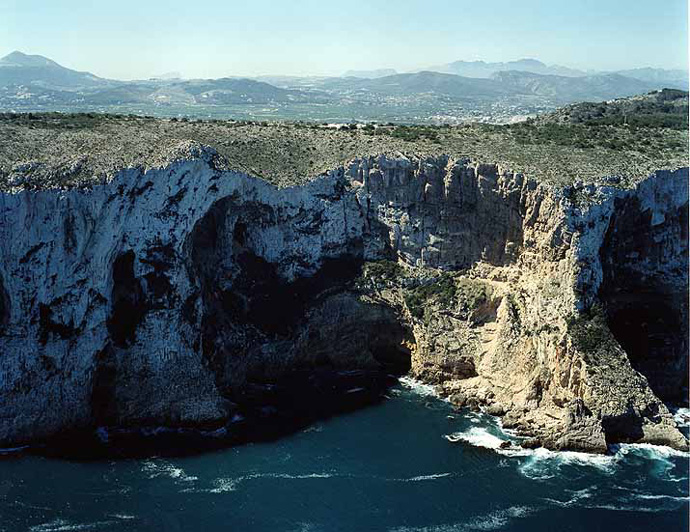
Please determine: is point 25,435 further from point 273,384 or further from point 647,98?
point 647,98

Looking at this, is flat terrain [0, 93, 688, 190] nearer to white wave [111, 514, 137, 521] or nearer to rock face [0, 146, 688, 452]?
→ rock face [0, 146, 688, 452]

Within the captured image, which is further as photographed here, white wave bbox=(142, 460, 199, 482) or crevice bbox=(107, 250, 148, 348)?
crevice bbox=(107, 250, 148, 348)

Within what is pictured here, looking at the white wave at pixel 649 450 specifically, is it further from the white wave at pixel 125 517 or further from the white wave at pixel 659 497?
the white wave at pixel 125 517

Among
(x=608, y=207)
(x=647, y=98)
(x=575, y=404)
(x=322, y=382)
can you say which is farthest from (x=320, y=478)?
(x=647, y=98)

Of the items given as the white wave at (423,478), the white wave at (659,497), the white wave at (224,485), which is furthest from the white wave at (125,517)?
the white wave at (659,497)

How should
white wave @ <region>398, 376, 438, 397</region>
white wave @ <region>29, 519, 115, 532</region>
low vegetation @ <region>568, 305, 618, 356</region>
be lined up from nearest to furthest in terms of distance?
white wave @ <region>29, 519, 115, 532</region>, low vegetation @ <region>568, 305, 618, 356</region>, white wave @ <region>398, 376, 438, 397</region>

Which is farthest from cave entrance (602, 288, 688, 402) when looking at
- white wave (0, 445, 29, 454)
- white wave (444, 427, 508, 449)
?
white wave (0, 445, 29, 454)

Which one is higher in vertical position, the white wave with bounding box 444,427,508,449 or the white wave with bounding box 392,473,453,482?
the white wave with bounding box 444,427,508,449

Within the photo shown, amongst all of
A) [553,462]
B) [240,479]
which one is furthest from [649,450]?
[240,479]
